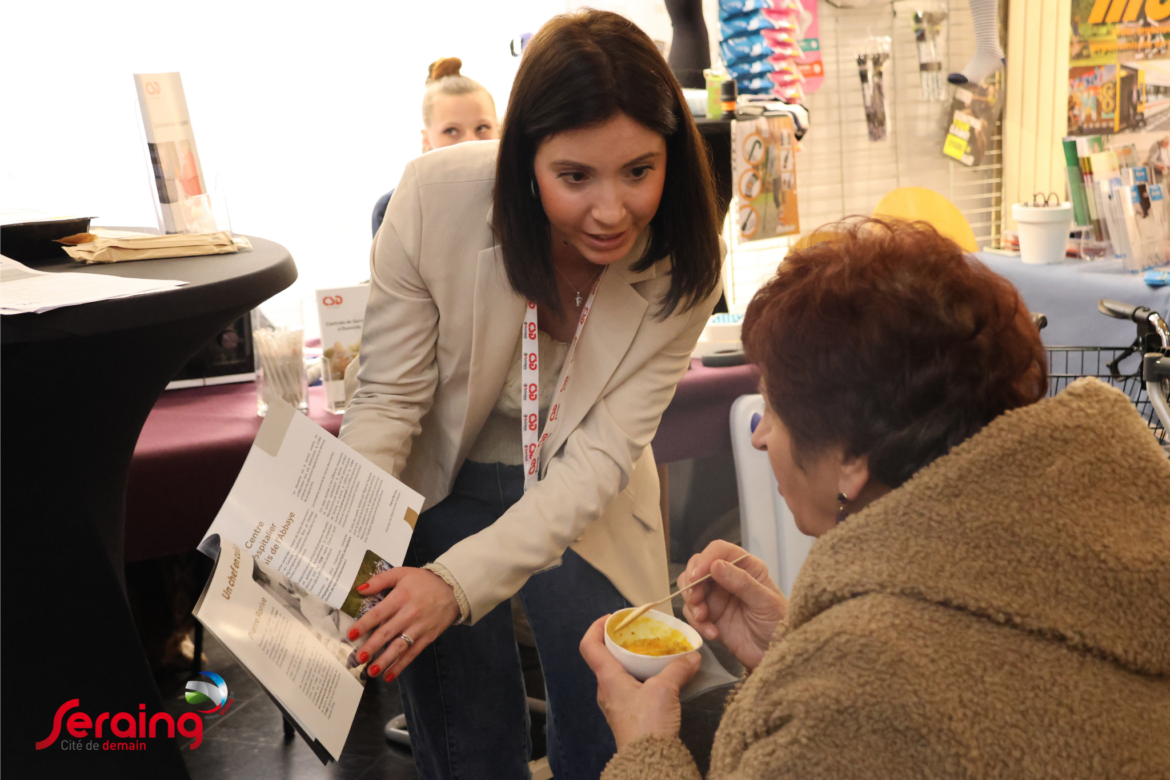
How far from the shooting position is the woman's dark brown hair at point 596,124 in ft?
4.28

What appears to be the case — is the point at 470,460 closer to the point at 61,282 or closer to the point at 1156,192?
the point at 61,282

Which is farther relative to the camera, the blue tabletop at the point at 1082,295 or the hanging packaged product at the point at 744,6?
the hanging packaged product at the point at 744,6

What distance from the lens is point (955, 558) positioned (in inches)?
29.6

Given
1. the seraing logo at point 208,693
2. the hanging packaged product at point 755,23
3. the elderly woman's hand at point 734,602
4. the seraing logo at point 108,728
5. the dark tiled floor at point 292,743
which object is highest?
the hanging packaged product at point 755,23

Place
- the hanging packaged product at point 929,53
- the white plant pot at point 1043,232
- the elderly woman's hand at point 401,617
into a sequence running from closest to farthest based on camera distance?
the elderly woman's hand at point 401,617 < the white plant pot at point 1043,232 < the hanging packaged product at point 929,53

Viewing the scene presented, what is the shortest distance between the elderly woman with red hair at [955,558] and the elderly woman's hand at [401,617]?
523 millimetres

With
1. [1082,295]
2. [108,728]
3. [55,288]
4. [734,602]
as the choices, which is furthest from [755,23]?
[108,728]

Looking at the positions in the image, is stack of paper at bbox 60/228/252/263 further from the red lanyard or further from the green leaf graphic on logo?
the green leaf graphic on logo

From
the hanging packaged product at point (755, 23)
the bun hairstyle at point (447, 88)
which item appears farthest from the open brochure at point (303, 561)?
the hanging packaged product at point (755, 23)

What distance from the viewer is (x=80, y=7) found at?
Result: 10.2ft

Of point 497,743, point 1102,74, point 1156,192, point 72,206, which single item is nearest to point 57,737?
point 497,743

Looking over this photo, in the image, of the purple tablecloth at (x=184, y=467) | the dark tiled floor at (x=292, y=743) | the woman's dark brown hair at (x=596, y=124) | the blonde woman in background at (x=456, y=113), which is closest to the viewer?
the woman's dark brown hair at (x=596, y=124)

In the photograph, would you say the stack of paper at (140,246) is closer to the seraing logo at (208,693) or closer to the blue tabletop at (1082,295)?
the seraing logo at (208,693)

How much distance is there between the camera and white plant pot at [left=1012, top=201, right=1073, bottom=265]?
337 centimetres
